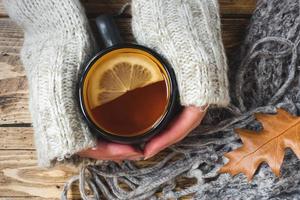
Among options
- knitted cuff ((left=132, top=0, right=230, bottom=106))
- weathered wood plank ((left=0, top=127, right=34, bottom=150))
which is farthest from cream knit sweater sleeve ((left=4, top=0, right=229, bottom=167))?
weathered wood plank ((left=0, top=127, right=34, bottom=150))

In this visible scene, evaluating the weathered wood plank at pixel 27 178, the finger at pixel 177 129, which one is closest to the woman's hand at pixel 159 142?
the finger at pixel 177 129

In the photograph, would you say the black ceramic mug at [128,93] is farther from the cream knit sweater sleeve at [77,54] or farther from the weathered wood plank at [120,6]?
the weathered wood plank at [120,6]

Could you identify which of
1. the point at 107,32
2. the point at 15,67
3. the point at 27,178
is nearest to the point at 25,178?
the point at 27,178

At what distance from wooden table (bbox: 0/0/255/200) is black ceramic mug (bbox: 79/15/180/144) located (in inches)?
4.7

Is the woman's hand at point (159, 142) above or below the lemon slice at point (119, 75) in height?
below

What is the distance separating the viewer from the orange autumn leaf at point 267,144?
0.72 metres

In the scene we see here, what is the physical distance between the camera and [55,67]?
2.25 feet

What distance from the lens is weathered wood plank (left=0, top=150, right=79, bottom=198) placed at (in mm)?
814

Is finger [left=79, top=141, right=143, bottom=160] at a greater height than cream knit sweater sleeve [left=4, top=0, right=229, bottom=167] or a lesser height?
lesser

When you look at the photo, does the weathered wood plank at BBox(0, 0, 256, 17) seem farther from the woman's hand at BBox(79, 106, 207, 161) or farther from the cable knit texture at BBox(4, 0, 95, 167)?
the woman's hand at BBox(79, 106, 207, 161)

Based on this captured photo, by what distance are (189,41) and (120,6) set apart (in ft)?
0.54

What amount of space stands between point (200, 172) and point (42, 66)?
0.88 feet

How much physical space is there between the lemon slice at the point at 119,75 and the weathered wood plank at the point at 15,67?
12 cm

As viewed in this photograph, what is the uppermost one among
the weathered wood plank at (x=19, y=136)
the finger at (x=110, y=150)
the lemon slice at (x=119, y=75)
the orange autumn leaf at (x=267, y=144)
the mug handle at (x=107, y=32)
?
the mug handle at (x=107, y=32)
